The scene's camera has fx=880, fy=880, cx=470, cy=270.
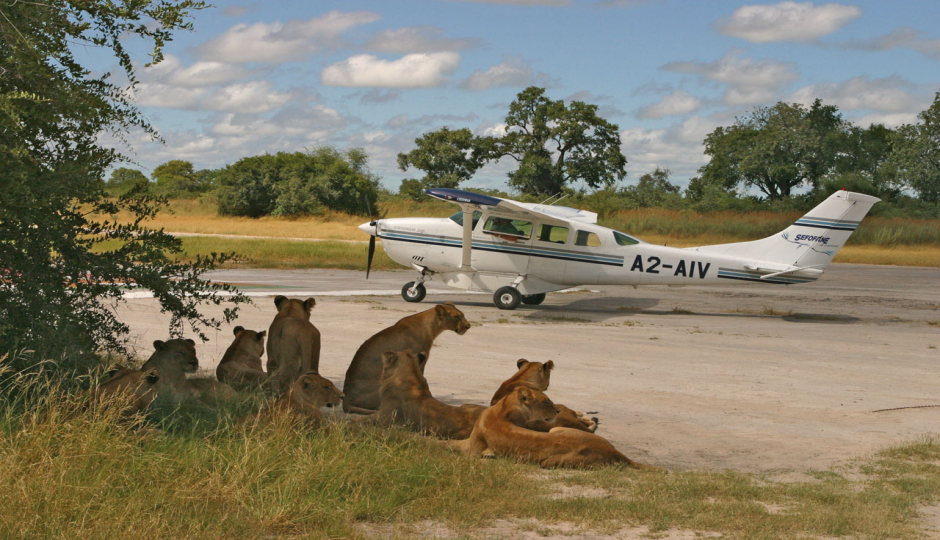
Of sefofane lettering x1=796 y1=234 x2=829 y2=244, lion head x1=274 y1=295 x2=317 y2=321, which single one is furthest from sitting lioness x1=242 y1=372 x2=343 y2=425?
sefofane lettering x1=796 y1=234 x2=829 y2=244

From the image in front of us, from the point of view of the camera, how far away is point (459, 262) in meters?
20.0

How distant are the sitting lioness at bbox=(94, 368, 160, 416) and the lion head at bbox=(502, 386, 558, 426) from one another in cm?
258

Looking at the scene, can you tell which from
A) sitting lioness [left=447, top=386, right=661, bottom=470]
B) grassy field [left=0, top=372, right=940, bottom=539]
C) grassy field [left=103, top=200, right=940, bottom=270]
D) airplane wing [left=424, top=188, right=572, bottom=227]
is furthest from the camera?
grassy field [left=103, top=200, right=940, bottom=270]

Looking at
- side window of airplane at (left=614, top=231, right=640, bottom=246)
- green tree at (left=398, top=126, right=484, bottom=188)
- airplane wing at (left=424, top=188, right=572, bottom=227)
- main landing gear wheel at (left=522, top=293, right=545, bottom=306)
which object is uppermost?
green tree at (left=398, top=126, right=484, bottom=188)

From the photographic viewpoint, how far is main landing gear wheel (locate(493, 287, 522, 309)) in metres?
19.3

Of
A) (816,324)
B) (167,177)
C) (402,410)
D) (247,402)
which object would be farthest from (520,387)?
(167,177)

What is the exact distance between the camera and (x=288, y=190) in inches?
2414

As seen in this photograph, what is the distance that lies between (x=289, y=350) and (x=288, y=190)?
54649 millimetres

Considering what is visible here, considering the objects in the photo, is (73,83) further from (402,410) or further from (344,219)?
(344,219)

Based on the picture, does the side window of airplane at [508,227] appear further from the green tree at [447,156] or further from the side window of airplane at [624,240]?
the green tree at [447,156]

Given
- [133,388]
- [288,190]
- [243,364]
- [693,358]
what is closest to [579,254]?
[693,358]

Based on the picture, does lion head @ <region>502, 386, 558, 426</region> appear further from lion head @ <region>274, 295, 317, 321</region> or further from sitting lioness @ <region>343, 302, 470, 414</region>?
lion head @ <region>274, 295, 317, 321</region>

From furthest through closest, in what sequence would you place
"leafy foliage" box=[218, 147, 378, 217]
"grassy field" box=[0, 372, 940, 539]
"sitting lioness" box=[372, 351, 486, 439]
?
"leafy foliage" box=[218, 147, 378, 217]
"sitting lioness" box=[372, 351, 486, 439]
"grassy field" box=[0, 372, 940, 539]

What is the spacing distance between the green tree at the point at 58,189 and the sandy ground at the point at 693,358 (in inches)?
98.3
